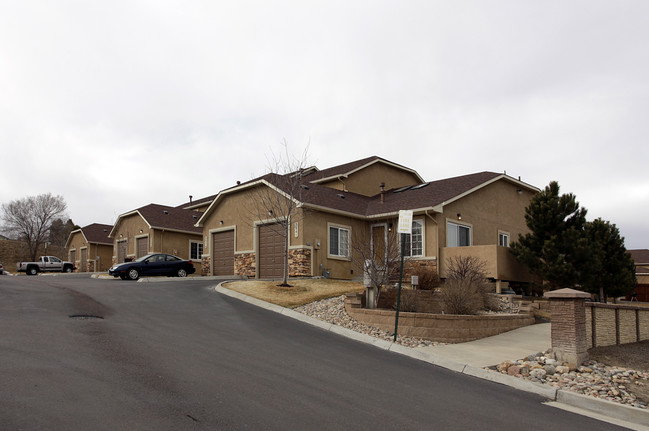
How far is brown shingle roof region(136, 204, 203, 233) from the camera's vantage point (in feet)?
105

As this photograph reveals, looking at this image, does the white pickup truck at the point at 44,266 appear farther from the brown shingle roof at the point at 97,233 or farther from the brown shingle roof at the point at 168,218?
the brown shingle roof at the point at 168,218

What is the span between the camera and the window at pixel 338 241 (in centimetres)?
2244

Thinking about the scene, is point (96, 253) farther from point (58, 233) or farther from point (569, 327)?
point (569, 327)

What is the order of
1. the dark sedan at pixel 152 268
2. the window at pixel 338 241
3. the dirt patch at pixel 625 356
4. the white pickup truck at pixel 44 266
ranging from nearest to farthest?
the dirt patch at pixel 625 356, the window at pixel 338 241, the dark sedan at pixel 152 268, the white pickup truck at pixel 44 266

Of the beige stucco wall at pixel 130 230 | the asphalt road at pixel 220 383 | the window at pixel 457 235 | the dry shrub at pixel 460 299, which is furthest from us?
the beige stucco wall at pixel 130 230

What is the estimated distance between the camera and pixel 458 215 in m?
21.9

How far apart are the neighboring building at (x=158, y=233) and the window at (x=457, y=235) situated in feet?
59.8

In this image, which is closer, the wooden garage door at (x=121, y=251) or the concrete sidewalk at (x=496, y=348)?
the concrete sidewalk at (x=496, y=348)

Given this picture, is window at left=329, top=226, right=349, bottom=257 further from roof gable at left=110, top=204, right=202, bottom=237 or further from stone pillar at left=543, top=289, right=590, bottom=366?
roof gable at left=110, top=204, right=202, bottom=237


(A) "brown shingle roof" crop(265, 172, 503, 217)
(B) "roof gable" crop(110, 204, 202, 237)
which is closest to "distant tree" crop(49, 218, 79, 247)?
(B) "roof gable" crop(110, 204, 202, 237)

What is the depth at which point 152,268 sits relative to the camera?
25109mm

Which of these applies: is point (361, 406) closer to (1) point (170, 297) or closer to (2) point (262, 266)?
(1) point (170, 297)

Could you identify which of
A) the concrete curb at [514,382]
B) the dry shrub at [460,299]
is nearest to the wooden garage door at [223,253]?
the concrete curb at [514,382]

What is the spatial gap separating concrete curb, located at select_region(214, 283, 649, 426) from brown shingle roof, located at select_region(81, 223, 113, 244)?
31931 millimetres
